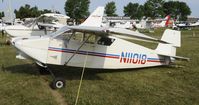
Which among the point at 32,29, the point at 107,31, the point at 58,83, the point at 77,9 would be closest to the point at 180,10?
the point at 77,9

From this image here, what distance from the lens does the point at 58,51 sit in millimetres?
8094

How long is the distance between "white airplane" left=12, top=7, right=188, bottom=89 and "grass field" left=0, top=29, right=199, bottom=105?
0.47 metres

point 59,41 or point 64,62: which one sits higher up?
point 59,41

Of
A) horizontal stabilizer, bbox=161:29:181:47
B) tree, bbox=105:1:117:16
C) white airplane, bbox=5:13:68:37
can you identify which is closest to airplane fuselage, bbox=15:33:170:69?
horizontal stabilizer, bbox=161:29:181:47

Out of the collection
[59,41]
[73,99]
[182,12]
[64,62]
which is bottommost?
[73,99]

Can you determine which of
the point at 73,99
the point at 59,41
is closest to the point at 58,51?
the point at 59,41

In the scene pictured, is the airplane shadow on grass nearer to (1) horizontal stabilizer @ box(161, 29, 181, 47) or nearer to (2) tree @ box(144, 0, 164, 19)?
(1) horizontal stabilizer @ box(161, 29, 181, 47)

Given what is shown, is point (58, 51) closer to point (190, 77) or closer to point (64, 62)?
point (64, 62)

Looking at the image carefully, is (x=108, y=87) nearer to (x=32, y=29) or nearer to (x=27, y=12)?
(x=32, y=29)

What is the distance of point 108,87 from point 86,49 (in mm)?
1605

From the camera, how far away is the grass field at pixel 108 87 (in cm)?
632

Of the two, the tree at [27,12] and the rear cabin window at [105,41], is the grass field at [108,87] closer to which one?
the rear cabin window at [105,41]

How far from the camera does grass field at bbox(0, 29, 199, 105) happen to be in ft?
20.7

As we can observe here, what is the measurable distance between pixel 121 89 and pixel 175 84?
5.92 ft
